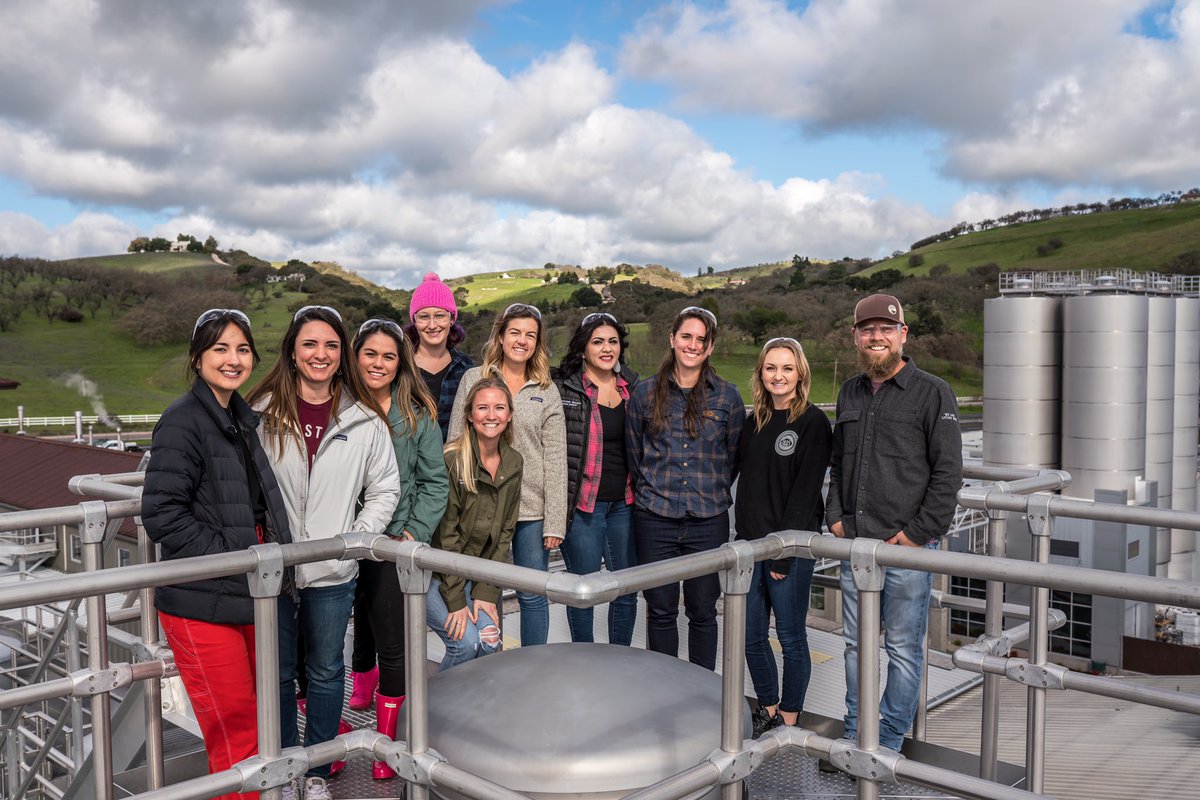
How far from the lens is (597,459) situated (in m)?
4.81

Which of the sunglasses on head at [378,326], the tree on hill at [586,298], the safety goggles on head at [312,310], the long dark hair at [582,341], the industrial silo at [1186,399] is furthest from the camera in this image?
the tree on hill at [586,298]

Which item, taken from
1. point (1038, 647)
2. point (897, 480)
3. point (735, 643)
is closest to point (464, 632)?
point (735, 643)

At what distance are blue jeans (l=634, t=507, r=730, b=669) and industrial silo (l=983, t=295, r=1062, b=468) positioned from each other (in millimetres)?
28227

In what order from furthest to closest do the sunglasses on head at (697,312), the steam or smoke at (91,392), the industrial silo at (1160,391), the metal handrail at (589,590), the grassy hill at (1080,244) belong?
the grassy hill at (1080,244) → the steam or smoke at (91,392) → the industrial silo at (1160,391) → the sunglasses on head at (697,312) → the metal handrail at (589,590)

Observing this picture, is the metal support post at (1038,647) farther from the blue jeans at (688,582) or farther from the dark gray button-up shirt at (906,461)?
the blue jeans at (688,582)

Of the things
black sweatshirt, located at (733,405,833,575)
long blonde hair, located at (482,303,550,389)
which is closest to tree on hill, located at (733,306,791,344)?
long blonde hair, located at (482,303,550,389)

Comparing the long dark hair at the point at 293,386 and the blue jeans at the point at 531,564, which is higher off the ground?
the long dark hair at the point at 293,386

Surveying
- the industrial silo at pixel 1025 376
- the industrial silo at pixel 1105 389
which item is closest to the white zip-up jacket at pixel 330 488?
the industrial silo at pixel 1105 389

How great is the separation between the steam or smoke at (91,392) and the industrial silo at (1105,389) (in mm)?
42697

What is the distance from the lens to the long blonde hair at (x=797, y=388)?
4.45 metres

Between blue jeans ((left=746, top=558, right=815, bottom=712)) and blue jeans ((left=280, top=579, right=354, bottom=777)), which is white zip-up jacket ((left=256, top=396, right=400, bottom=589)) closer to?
blue jeans ((left=280, top=579, right=354, bottom=777))

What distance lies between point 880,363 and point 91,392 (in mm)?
62170

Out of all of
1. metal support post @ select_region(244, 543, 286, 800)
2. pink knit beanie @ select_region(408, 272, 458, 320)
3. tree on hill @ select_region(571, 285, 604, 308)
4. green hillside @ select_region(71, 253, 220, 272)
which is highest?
green hillside @ select_region(71, 253, 220, 272)

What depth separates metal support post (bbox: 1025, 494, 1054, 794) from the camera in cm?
342
